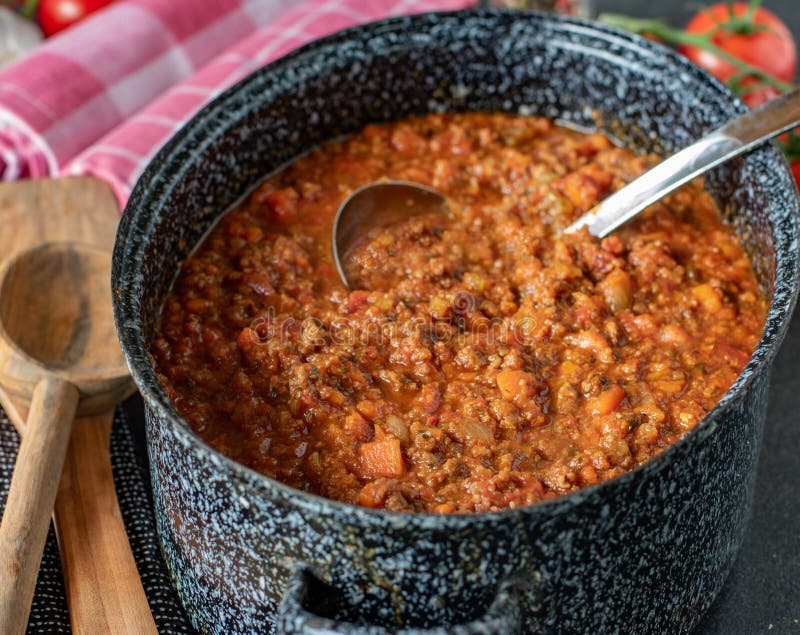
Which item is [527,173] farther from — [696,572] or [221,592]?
[221,592]

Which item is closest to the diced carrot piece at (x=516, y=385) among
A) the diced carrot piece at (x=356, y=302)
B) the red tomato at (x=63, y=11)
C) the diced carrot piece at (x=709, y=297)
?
the diced carrot piece at (x=356, y=302)

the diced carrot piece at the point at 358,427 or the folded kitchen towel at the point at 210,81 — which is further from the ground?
the diced carrot piece at the point at 358,427

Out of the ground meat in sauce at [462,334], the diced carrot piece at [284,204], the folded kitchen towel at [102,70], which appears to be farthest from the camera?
the folded kitchen towel at [102,70]

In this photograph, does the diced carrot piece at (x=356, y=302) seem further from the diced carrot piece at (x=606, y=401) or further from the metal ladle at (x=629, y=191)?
the diced carrot piece at (x=606, y=401)

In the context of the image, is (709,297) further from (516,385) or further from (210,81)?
(210,81)

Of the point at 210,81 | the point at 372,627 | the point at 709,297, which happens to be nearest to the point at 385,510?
the point at 372,627

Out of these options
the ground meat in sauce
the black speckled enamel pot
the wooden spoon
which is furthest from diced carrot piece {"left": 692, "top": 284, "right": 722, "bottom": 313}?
the wooden spoon

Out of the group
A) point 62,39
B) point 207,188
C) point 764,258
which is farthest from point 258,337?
point 62,39
